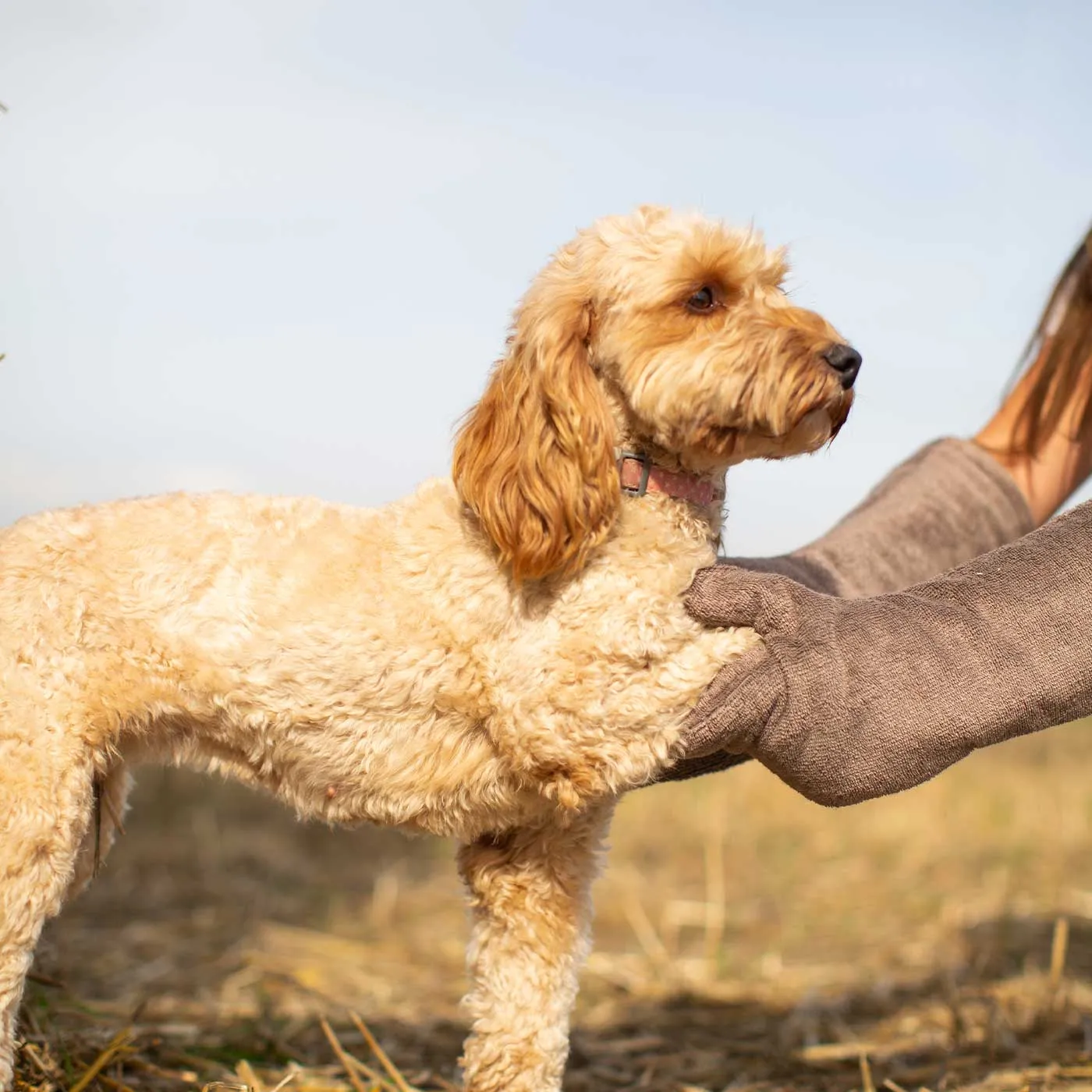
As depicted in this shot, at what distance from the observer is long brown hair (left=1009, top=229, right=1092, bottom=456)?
4293 millimetres

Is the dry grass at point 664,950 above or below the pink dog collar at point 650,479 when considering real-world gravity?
below

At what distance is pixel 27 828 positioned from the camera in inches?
107

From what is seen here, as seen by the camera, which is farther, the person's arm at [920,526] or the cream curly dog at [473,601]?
the person's arm at [920,526]

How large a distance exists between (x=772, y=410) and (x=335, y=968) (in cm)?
387

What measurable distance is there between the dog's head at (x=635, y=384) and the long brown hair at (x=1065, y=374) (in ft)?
5.95

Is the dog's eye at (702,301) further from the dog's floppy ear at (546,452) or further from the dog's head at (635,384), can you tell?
the dog's floppy ear at (546,452)

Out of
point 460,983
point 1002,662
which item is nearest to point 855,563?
point 1002,662

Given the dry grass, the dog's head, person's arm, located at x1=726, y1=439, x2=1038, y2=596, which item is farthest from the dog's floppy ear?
the dry grass

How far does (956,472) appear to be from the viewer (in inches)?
162

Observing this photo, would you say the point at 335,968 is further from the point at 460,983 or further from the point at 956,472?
the point at 956,472

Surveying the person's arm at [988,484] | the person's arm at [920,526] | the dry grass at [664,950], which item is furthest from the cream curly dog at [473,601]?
the dry grass at [664,950]

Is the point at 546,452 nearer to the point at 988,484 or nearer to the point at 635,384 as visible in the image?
the point at 635,384

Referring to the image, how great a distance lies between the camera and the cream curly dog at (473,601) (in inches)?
106

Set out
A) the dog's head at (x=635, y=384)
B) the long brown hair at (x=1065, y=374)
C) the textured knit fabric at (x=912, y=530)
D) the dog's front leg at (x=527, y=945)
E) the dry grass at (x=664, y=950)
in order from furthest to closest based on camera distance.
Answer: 1. the long brown hair at (x=1065, y=374)
2. the dry grass at (x=664, y=950)
3. the textured knit fabric at (x=912, y=530)
4. the dog's front leg at (x=527, y=945)
5. the dog's head at (x=635, y=384)
